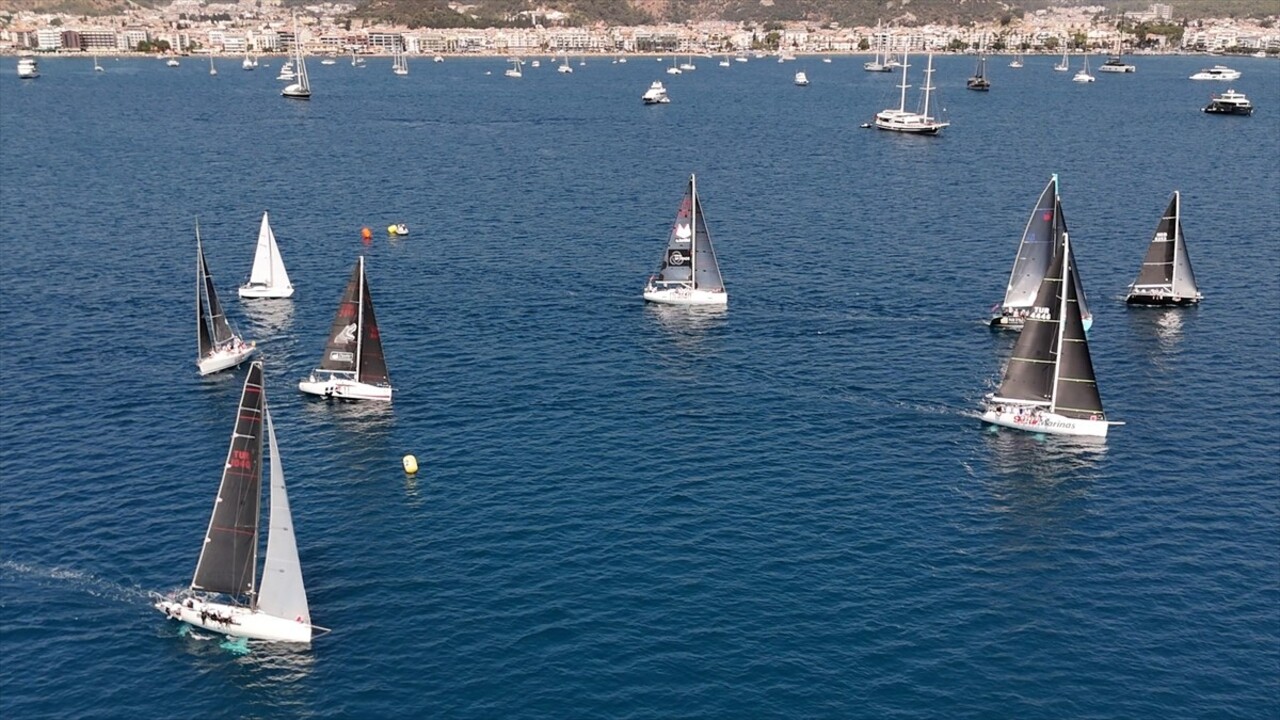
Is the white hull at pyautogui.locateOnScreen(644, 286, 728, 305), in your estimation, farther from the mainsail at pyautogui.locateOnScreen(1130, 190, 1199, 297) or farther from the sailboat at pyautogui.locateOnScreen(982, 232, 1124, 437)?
the mainsail at pyautogui.locateOnScreen(1130, 190, 1199, 297)

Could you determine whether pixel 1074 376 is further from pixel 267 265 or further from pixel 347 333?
pixel 267 265

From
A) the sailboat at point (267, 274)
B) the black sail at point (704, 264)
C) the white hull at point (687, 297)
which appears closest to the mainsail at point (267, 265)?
the sailboat at point (267, 274)

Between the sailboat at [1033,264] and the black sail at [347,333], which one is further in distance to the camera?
the sailboat at [1033,264]

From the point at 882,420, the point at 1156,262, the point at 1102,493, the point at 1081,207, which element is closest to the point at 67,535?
the point at 882,420

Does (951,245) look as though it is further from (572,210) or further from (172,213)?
(172,213)

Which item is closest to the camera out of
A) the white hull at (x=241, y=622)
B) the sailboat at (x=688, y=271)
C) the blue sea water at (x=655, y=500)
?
the blue sea water at (x=655, y=500)

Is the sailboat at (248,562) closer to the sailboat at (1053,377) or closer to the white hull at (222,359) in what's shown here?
the white hull at (222,359)

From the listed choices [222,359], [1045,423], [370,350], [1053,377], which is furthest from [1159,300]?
[222,359]
